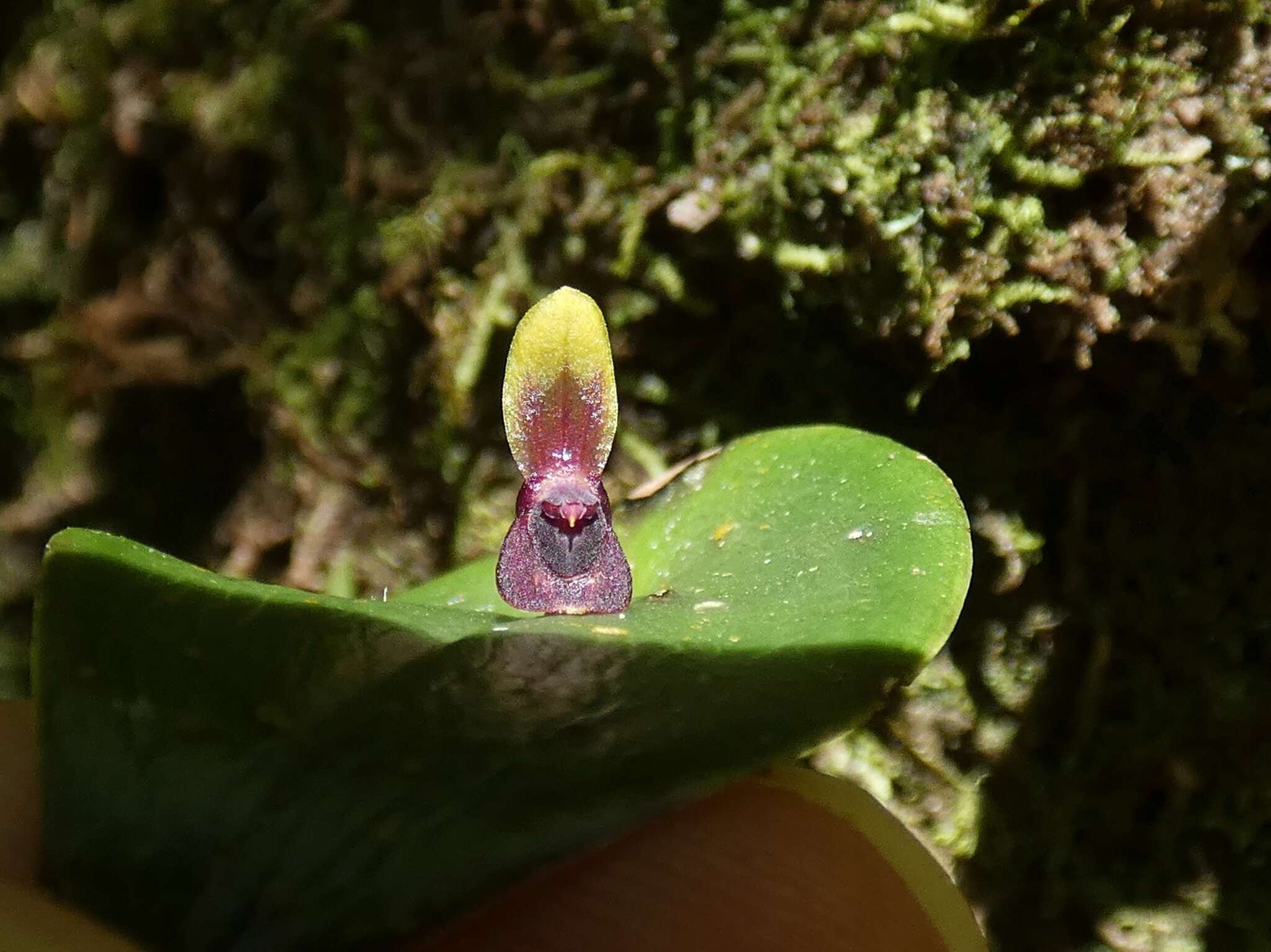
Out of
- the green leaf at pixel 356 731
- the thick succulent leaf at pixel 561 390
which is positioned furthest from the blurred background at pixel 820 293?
the green leaf at pixel 356 731

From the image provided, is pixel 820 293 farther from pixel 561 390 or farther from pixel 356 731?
pixel 356 731

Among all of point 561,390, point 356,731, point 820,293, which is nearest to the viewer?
point 356,731

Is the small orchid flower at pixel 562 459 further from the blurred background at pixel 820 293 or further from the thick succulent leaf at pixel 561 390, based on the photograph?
the blurred background at pixel 820 293

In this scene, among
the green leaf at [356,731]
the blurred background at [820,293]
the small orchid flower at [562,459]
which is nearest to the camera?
the green leaf at [356,731]

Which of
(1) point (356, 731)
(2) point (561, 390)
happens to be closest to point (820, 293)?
(2) point (561, 390)

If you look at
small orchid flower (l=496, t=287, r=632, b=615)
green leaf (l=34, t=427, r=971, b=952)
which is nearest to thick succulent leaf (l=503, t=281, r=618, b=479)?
small orchid flower (l=496, t=287, r=632, b=615)

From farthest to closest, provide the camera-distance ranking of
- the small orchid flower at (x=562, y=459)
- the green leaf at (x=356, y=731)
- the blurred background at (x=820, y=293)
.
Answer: the blurred background at (x=820, y=293), the small orchid flower at (x=562, y=459), the green leaf at (x=356, y=731)

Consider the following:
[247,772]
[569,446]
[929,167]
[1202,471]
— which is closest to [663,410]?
[569,446]
